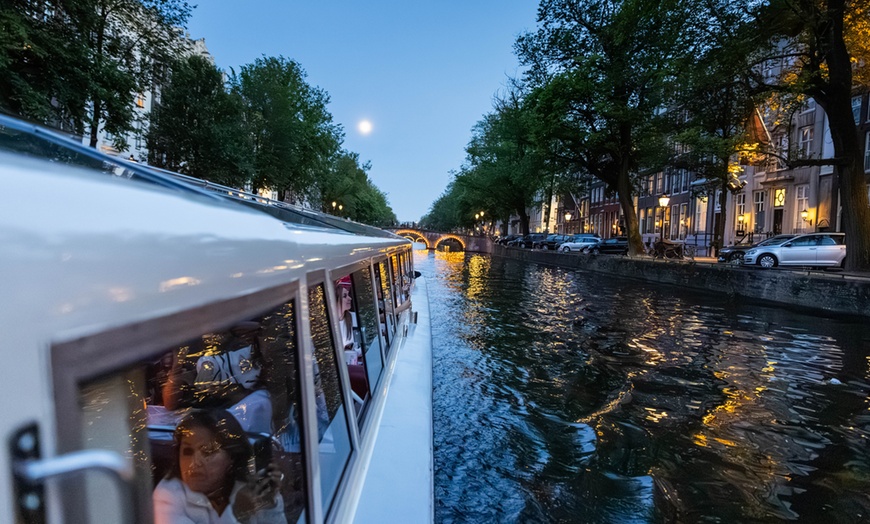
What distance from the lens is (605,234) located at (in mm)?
60844

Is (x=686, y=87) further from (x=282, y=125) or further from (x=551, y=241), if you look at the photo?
(x=551, y=241)

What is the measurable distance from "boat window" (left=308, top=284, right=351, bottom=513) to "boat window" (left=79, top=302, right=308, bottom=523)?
0.29 m

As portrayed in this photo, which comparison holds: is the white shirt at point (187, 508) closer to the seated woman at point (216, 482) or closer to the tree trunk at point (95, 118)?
the seated woman at point (216, 482)

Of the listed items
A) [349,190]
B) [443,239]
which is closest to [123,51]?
[349,190]

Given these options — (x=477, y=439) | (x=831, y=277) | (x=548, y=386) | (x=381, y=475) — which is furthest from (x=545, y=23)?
(x=381, y=475)

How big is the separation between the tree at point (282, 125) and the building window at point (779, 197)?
3100 cm

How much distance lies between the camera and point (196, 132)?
27.0 meters

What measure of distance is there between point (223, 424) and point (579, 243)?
4186 cm

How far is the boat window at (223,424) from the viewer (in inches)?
50.1

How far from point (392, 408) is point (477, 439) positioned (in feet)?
6.79

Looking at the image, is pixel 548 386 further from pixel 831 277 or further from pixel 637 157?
pixel 637 157

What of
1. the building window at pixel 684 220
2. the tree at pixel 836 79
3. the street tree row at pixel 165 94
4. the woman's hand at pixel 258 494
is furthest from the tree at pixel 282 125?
the woman's hand at pixel 258 494

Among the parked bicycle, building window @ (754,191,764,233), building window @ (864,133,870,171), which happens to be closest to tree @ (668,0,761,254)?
the parked bicycle

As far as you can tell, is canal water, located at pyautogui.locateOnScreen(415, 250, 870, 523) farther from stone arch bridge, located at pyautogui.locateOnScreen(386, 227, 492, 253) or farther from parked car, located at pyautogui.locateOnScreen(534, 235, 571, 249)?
stone arch bridge, located at pyautogui.locateOnScreen(386, 227, 492, 253)
